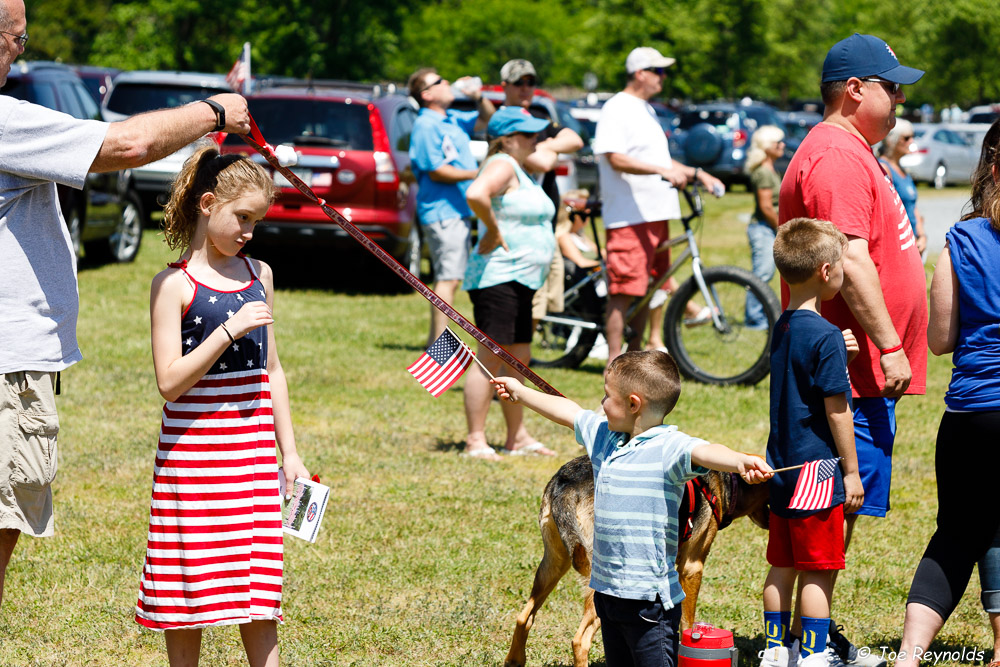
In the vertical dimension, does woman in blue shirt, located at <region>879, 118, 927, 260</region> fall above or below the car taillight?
above

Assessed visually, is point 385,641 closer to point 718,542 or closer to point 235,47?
point 718,542

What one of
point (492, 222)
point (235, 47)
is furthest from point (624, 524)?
point (235, 47)

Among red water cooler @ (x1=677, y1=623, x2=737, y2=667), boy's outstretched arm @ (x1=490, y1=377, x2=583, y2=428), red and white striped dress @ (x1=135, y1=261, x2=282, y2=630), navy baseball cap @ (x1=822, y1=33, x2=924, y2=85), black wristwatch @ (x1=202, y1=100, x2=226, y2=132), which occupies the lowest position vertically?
red water cooler @ (x1=677, y1=623, x2=737, y2=667)

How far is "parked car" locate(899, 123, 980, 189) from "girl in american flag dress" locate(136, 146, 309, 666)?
28.2 meters

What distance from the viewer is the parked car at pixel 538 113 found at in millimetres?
12906

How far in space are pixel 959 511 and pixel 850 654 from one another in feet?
2.16

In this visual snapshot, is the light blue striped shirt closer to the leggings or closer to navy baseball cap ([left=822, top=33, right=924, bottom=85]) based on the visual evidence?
the leggings

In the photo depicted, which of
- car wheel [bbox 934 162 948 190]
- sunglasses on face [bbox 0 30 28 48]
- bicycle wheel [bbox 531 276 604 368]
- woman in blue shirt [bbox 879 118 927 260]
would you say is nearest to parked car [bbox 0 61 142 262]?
bicycle wheel [bbox 531 276 604 368]

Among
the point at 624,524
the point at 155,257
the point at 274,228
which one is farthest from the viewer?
the point at 155,257

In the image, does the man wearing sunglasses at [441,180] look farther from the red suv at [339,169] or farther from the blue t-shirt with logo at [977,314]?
the blue t-shirt with logo at [977,314]

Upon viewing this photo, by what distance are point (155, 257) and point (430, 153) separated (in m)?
7.00

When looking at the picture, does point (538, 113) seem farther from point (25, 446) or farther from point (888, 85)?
point (25, 446)

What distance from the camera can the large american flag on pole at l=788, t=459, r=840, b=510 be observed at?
3467 millimetres

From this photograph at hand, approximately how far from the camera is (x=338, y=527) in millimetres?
5480
